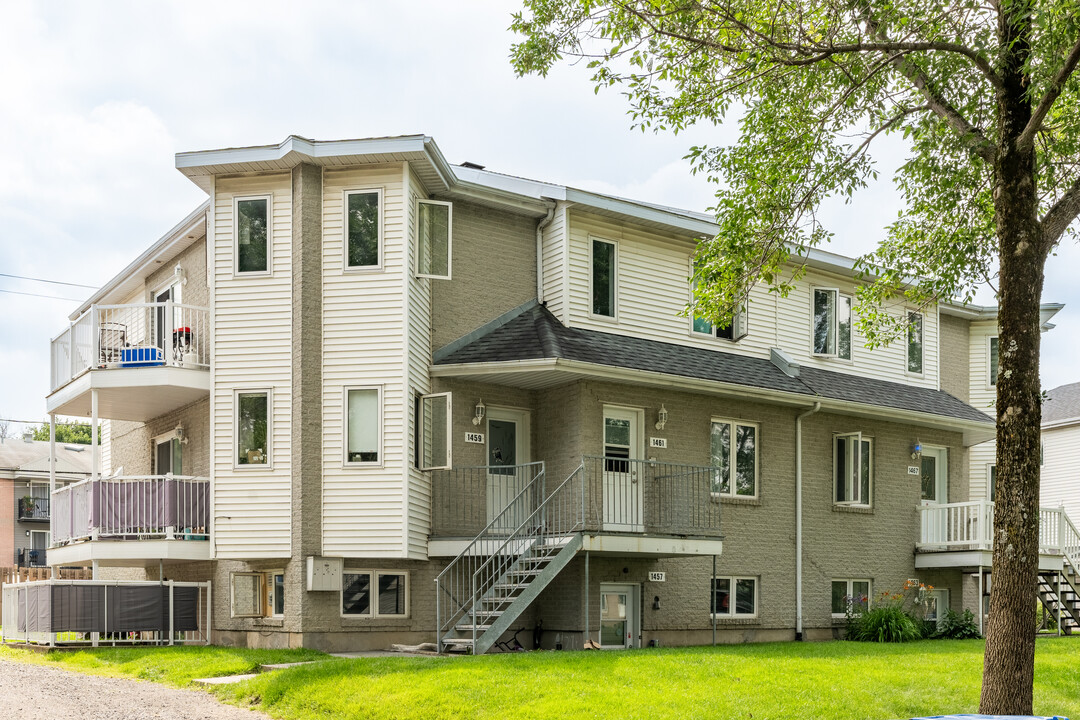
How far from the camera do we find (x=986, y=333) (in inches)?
1044

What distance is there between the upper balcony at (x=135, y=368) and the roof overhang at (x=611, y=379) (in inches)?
166

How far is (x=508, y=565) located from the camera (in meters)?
16.9

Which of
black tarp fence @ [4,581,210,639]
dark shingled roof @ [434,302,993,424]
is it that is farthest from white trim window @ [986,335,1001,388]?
black tarp fence @ [4,581,210,639]

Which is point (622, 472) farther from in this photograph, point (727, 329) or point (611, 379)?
point (727, 329)

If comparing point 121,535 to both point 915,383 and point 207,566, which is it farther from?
point 915,383

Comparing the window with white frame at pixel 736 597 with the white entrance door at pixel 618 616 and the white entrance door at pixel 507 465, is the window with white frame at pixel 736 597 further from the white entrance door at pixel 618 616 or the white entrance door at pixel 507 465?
the white entrance door at pixel 507 465

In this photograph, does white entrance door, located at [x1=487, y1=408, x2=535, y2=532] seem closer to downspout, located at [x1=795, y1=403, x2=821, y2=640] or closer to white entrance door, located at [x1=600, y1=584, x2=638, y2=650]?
white entrance door, located at [x1=600, y1=584, x2=638, y2=650]

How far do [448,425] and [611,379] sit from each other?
110 inches

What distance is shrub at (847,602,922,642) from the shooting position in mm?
19500

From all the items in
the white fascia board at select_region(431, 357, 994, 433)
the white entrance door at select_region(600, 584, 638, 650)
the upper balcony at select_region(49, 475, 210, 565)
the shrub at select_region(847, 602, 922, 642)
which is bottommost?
the shrub at select_region(847, 602, 922, 642)

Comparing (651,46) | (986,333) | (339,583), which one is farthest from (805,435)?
(651,46)

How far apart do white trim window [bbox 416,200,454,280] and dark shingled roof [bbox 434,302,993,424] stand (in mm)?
1339

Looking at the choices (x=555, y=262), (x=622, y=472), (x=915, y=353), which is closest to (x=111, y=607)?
(x=622, y=472)

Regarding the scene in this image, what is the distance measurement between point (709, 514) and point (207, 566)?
27.9 feet
